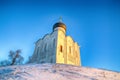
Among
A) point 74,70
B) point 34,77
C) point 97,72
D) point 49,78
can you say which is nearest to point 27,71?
point 34,77

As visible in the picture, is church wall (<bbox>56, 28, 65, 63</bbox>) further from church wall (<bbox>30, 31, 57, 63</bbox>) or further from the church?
church wall (<bbox>30, 31, 57, 63</bbox>)

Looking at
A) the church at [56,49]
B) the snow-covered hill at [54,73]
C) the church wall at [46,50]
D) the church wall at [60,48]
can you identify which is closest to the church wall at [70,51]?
the church at [56,49]

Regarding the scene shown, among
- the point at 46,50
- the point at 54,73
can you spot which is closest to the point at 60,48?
the point at 46,50

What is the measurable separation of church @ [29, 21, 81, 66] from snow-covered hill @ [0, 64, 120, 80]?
19712mm

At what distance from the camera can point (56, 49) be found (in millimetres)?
26594

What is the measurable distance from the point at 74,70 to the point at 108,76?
1.07m

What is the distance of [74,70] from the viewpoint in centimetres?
500

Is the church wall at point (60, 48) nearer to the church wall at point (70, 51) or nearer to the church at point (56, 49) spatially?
the church at point (56, 49)

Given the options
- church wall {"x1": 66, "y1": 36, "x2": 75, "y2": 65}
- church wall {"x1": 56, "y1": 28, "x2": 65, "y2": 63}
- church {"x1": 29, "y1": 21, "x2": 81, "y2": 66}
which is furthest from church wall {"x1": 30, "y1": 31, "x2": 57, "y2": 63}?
church wall {"x1": 66, "y1": 36, "x2": 75, "y2": 65}

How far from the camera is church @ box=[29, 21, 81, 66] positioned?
86.1 ft

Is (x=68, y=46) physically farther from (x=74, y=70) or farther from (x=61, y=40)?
(x=74, y=70)

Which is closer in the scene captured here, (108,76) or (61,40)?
(108,76)

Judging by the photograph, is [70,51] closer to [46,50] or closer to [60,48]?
[60,48]

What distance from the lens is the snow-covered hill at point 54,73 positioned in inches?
179
